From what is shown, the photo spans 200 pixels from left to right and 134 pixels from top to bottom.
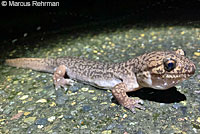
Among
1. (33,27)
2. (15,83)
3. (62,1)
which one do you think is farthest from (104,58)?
(62,1)

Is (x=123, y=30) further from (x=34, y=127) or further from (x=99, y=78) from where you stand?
(x=34, y=127)

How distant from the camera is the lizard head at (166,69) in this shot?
10.5ft

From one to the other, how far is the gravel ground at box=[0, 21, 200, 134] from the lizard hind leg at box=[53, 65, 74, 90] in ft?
0.47

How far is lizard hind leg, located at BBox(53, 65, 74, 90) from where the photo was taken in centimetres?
449

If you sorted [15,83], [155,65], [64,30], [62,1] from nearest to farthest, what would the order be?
[155,65] < [15,83] < [64,30] < [62,1]

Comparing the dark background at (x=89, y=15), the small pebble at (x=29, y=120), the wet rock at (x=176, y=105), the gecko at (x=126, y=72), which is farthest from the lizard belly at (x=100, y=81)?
the dark background at (x=89, y=15)

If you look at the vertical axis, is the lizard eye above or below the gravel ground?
above

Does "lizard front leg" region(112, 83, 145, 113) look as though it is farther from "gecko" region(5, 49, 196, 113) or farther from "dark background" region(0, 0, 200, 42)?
"dark background" region(0, 0, 200, 42)

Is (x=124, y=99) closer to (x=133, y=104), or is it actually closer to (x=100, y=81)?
(x=133, y=104)

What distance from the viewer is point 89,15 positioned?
928 centimetres

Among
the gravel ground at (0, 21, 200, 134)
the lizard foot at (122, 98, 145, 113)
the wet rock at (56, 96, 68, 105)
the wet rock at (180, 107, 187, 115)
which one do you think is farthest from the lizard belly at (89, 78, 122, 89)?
the wet rock at (180, 107, 187, 115)

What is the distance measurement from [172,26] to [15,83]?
5.22 m

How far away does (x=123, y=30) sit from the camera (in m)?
7.30

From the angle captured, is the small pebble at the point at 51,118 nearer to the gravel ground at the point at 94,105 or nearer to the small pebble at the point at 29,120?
the gravel ground at the point at 94,105
